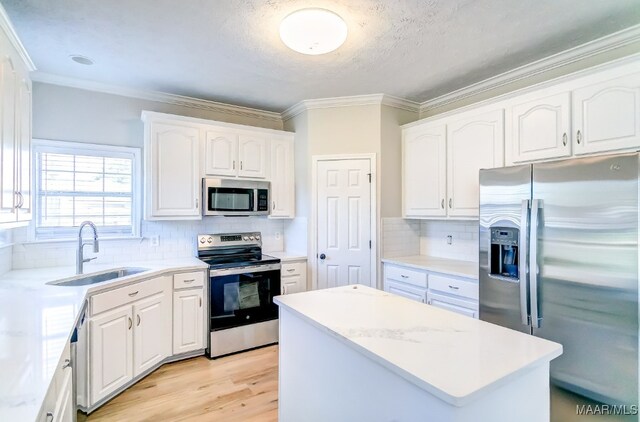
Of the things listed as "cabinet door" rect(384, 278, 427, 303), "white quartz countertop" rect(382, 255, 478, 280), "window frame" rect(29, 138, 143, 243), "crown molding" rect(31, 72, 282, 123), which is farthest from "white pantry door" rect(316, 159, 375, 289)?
"window frame" rect(29, 138, 143, 243)

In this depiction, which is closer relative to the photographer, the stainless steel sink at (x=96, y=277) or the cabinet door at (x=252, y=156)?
the stainless steel sink at (x=96, y=277)

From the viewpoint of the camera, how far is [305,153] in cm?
381

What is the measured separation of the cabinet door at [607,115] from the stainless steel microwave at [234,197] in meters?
2.82

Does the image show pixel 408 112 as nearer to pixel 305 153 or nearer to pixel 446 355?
pixel 305 153

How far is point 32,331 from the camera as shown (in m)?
1.40

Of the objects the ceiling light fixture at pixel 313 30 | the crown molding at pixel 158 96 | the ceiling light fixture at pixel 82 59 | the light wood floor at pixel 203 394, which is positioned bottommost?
the light wood floor at pixel 203 394

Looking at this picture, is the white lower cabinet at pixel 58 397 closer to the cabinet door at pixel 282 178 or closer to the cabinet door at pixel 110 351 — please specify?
the cabinet door at pixel 110 351

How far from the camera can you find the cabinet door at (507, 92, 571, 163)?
2.45 metres

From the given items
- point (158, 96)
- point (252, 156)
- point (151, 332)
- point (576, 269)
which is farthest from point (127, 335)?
point (576, 269)

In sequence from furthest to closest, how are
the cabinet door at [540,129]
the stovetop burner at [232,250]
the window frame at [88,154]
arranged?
the stovetop burner at [232,250] → the window frame at [88,154] → the cabinet door at [540,129]

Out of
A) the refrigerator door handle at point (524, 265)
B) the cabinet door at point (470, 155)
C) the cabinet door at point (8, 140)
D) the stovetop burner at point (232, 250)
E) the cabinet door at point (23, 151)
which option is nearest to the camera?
the cabinet door at point (8, 140)

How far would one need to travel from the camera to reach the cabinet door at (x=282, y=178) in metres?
3.88

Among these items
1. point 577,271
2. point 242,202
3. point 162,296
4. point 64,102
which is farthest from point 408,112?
point 64,102

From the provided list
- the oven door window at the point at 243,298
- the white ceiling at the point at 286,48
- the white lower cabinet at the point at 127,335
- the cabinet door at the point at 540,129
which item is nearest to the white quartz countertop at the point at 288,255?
the oven door window at the point at 243,298
